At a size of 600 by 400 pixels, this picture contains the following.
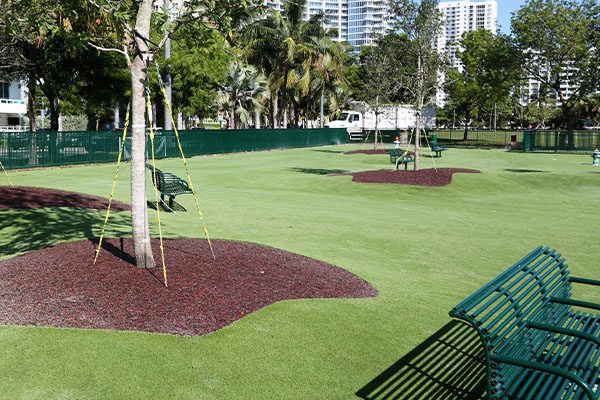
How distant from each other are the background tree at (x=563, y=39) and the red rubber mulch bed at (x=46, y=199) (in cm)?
4213

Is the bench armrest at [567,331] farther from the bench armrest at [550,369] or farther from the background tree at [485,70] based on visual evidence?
the background tree at [485,70]

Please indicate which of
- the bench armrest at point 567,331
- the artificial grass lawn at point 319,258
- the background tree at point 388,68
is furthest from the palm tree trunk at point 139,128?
the background tree at point 388,68

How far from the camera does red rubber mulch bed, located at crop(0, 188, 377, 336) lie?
631cm

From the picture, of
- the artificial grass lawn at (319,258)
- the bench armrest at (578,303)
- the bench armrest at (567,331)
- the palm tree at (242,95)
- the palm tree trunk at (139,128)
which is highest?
the palm tree at (242,95)

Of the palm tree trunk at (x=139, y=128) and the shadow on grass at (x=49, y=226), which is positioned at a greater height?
the palm tree trunk at (x=139, y=128)

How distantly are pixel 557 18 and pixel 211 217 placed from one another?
140 feet

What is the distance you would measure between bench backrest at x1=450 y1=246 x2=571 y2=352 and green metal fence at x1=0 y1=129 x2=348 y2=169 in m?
23.4

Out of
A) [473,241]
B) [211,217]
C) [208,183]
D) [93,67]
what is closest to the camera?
[473,241]

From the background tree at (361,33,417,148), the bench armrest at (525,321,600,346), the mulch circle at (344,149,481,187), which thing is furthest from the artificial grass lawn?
the background tree at (361,33,417,148)

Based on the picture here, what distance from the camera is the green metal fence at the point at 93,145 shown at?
83.8ft

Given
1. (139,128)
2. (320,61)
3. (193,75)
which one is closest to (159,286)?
(139,128)

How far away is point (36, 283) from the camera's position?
7.29 metres

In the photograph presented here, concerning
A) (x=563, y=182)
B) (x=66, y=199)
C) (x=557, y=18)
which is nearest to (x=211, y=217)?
(x=66, y=199)

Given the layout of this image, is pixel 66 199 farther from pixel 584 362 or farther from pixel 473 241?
pixel 584 362
